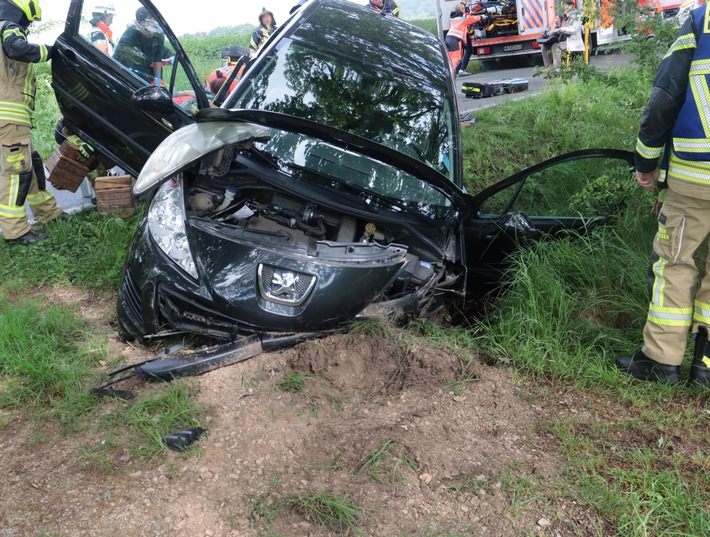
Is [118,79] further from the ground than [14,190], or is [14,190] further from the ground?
[118,79]

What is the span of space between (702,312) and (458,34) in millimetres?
9736

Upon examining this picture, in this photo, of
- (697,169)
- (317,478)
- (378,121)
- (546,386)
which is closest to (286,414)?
(317,478)

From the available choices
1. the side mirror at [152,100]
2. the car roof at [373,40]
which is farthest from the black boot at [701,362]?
the side mirror at [152,100]

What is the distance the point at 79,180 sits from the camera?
16.8 feet

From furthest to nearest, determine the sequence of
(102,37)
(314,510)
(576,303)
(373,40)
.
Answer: (102,37), (373,40), (576,303), (314,510)

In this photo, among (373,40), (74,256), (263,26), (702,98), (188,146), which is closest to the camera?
(702,98)

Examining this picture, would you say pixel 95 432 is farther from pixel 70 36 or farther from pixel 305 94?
pixel 70 36

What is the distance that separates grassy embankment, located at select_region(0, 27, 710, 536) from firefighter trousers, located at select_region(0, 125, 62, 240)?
225 millimetres

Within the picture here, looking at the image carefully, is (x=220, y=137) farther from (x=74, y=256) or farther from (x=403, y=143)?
(x=74, y=256)

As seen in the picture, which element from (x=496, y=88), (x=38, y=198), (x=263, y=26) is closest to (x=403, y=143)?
(x=38, y=198)

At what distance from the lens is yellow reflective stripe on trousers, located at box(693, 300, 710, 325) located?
2818 mm

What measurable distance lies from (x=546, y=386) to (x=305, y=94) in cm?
205

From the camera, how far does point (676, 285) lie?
283cm

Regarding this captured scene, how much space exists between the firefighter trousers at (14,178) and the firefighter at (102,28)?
1.17 meters
